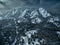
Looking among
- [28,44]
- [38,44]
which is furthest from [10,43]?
[38,44]

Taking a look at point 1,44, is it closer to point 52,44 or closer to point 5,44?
point 5,44

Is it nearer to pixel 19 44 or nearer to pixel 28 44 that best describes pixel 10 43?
pixel 19 44

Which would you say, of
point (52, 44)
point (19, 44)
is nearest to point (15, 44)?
point (19, 44)

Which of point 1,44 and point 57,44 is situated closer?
point 1,44

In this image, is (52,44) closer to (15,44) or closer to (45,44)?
(45,44)

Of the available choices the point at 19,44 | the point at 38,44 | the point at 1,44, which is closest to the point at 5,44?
the point at 1,44

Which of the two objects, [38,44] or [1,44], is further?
[38,44]
